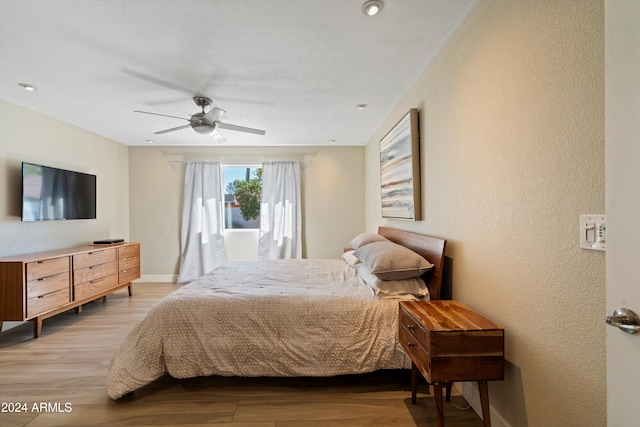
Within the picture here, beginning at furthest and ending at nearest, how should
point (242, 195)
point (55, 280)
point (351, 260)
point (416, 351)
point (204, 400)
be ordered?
point (242, 195) < point (351, 260) < point (55, 280) < point (204, 400) < point (416, 351)

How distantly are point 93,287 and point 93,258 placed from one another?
0.36 meters

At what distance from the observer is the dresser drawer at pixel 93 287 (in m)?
3.15

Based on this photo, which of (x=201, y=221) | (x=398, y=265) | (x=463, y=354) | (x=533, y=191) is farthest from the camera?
(x=201, y=221)

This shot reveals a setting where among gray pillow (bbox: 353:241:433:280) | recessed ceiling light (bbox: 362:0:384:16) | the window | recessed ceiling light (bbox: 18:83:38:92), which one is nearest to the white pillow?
gray pillow (bbox: 353:241:433:280)

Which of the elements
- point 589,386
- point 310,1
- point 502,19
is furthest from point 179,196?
point 589,386

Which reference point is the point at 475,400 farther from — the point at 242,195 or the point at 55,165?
the point at 55,165

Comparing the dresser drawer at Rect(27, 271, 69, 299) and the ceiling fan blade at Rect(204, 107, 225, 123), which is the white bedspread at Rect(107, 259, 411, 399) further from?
the ceiling fan blade at Rect(204, 107, 225, 123)

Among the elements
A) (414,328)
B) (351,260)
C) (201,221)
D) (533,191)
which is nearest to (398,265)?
(414,328)

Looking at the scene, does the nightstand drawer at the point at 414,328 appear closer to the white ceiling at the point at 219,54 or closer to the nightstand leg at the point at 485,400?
the nightstand leg at the point at 485,400

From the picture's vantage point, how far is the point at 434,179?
2.17m

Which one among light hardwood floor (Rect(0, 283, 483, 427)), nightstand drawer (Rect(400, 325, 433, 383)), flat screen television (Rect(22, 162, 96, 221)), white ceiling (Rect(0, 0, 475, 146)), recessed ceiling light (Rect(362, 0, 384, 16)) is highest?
white ceiling (Rect(0, 0, 475, 146))

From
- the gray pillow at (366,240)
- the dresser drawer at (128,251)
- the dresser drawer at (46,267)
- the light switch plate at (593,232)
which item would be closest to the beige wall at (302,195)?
the dresser drawer at (128,251)

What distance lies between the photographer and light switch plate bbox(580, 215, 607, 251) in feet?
3.05

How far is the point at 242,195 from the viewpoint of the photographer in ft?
16.6
